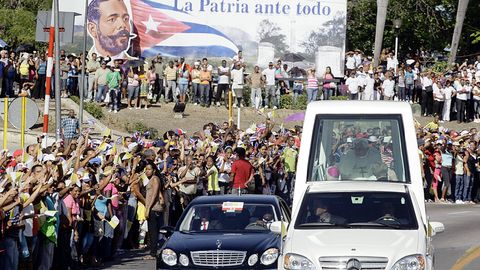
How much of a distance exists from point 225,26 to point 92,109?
35.9ft

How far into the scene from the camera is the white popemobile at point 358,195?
1509cm

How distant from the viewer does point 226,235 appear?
63.4 feet

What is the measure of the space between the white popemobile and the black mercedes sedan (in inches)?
42.2

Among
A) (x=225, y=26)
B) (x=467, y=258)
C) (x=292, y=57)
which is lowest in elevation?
→ (x=467, y=258)

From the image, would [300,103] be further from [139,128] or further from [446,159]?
[446,159]

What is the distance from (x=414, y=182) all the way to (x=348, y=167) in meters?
1.38

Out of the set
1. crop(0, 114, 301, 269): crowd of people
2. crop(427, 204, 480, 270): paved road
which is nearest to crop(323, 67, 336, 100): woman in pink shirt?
crop(427, 204, 480, 270): paved road

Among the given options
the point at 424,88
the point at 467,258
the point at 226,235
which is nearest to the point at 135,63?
the point at 424,88

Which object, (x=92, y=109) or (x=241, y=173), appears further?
(x=92, y=109)

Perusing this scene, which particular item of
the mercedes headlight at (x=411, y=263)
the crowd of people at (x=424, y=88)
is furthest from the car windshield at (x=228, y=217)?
the crowd of people at (x=424, y=88)

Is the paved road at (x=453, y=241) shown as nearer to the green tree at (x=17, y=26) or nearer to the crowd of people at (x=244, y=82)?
the crowd of people at (x=244, y=82)

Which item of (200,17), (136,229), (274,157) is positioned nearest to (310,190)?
(136,229)

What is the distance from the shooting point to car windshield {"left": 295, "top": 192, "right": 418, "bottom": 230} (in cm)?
1596

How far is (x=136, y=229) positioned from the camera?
2541cm
